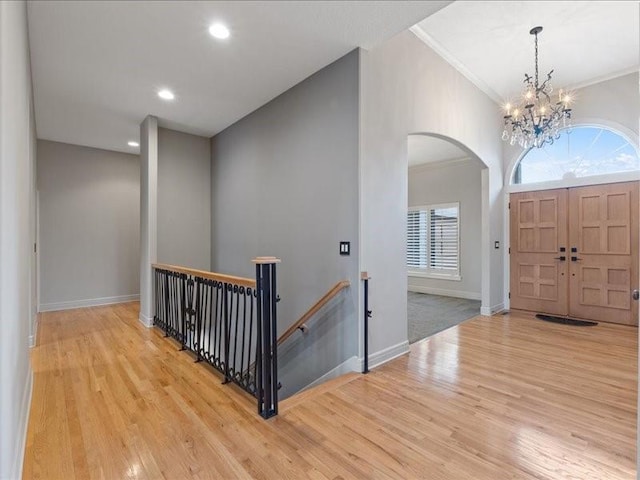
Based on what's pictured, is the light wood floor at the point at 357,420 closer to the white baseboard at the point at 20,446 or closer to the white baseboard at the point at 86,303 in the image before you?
the white baseboard at the point at 20,446

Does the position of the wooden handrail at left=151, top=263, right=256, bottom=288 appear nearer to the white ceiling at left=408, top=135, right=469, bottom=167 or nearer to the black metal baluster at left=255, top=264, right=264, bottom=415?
the black metal baluster at left=255, top=264, right=264, bottom=415

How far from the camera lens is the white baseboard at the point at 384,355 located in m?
3.04

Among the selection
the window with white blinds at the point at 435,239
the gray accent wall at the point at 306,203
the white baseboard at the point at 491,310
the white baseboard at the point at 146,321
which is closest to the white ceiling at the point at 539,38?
the gray accent wall at the point at 306,203

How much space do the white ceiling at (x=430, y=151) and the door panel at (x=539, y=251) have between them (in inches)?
64.8

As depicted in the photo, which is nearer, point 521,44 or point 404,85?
point 404,85

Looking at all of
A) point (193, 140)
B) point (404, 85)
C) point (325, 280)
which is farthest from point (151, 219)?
point (404, 85)

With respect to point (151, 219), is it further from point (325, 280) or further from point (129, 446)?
point (129, 446)

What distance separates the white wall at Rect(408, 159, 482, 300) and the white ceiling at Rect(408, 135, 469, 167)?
23 centimetres

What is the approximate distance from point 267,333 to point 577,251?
506cm

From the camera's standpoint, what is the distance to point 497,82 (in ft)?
16.4

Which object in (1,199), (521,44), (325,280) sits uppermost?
(521,44)

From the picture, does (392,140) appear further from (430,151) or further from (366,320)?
(430,151)

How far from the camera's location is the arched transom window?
4.57 m

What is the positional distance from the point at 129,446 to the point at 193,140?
16.0 ft
